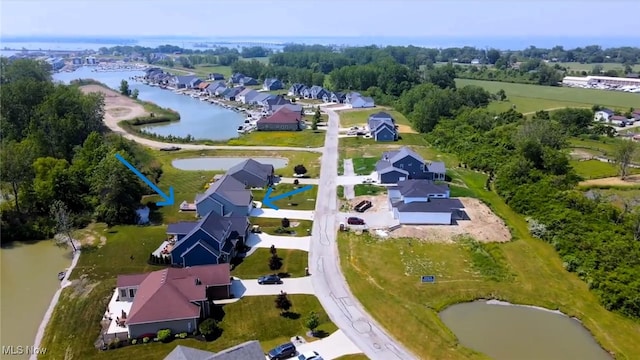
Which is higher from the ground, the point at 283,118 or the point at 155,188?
the point at 283,118

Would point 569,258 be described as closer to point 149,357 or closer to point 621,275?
point 621,275

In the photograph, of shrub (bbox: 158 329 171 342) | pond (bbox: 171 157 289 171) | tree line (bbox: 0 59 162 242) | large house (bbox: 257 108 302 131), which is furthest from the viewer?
large house (bbox: 257 108 302 131)

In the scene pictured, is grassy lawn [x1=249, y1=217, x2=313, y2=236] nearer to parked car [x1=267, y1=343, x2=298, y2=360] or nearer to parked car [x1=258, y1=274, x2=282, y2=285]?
parked car [x1=258, y1=274, x2=282, y2=285]

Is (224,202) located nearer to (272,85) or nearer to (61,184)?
(61,184)

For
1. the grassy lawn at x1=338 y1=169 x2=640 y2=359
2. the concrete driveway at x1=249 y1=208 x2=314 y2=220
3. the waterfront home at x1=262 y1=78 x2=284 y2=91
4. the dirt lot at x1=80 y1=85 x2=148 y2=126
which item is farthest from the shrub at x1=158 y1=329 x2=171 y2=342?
the waterfront home at x1=262 y1=78 x2=284 y2=91

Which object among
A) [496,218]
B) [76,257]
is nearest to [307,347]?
[76,257]

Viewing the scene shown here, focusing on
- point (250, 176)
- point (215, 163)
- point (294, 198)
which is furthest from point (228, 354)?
point (215, 163)
